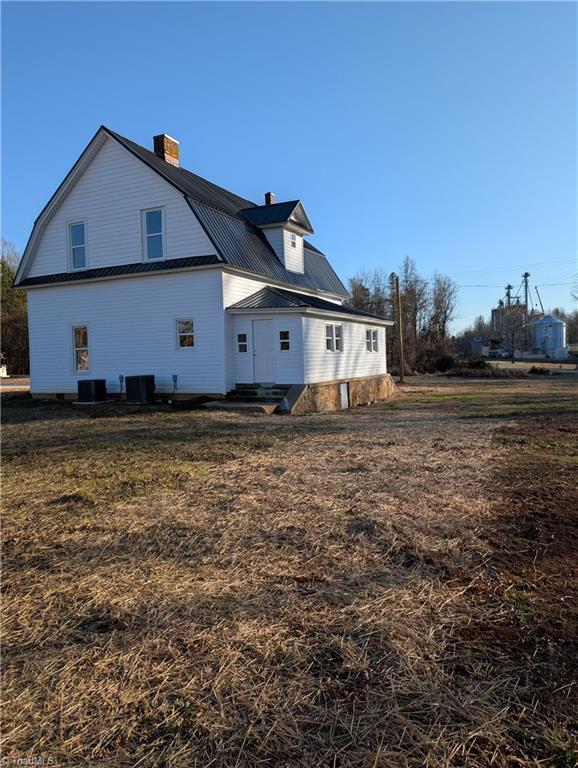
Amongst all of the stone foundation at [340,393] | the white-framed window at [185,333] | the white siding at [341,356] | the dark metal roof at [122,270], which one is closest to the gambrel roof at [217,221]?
the dark metal roof at [122,270]

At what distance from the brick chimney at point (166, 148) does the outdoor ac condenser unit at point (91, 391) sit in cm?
926

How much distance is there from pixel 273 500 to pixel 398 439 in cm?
477

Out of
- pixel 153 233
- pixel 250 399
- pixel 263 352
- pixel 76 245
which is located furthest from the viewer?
pixel 76 245

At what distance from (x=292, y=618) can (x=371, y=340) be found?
67.6 feet

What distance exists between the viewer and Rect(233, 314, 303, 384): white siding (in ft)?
54.2

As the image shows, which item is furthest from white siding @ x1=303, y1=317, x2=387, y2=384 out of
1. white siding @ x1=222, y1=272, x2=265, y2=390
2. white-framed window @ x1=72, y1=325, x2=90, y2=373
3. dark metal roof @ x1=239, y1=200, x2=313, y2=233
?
white-framed window @ x1=72, y1=325, x2=90, y2=373

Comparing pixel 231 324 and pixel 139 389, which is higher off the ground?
pixel 231 324

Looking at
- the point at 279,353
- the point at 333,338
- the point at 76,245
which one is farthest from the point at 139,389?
the point at 333,338

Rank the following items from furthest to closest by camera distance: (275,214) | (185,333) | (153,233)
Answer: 1. (275,214)
2. (153,233)
3. (185,333)

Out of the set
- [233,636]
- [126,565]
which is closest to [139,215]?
[126,565]

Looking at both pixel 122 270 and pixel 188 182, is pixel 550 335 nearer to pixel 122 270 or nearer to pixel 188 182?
pixel 188 182

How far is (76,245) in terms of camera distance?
19.7 metres

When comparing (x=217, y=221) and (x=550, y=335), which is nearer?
(x=217, y=221)

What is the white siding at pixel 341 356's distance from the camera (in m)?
16.8
